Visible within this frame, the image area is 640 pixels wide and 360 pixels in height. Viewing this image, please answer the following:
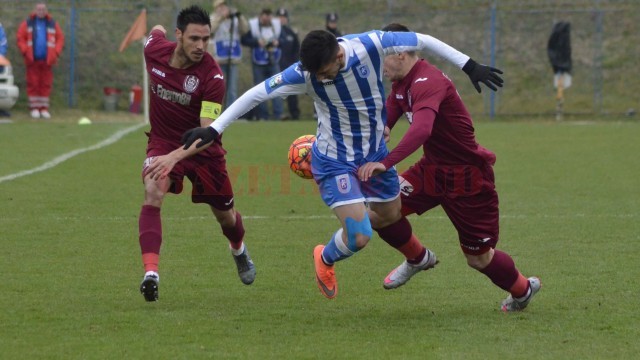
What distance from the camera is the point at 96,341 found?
6156 mm

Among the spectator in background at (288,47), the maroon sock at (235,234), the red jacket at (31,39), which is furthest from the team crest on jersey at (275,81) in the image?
the spectator in background at (288,47)

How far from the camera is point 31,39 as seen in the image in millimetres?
23391

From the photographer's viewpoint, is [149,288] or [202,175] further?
[202,175]

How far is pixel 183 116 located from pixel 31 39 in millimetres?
16635

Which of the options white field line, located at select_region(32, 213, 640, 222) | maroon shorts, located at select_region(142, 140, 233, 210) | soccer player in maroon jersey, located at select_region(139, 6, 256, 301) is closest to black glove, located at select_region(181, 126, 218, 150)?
soccer player in maroon jersey, located at select_region(139, 6, 256, 301)

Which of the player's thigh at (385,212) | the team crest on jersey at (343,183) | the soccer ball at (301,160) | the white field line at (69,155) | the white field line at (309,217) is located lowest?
the white field line at (69,155)

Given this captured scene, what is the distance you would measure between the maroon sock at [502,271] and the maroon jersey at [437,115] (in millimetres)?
602

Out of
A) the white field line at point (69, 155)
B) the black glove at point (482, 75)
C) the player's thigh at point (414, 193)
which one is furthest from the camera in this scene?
the white field line at point (69, 155)

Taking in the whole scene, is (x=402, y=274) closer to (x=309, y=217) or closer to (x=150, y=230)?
(x=150, y=230)

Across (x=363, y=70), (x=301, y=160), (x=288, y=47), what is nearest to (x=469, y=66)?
(x=363, y=70)

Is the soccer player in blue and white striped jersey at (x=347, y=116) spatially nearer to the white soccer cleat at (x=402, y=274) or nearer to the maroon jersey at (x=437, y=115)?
the maroon jersey at (x=437, y=115)

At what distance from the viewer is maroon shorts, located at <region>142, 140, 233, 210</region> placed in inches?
302

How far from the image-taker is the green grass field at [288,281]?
6168mm

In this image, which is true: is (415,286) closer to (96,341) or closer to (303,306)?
(303,306)
